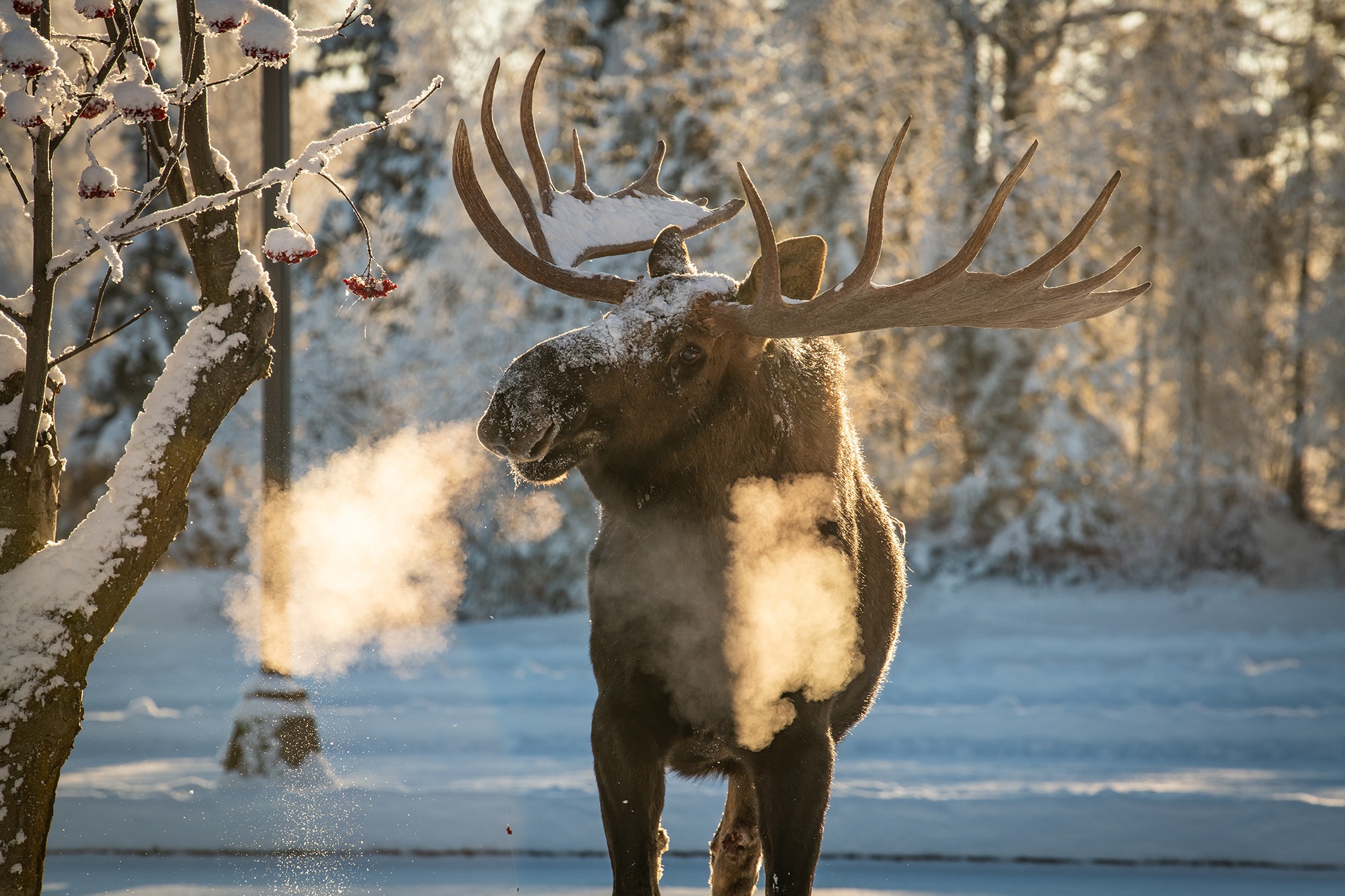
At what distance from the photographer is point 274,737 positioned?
20.5 ft

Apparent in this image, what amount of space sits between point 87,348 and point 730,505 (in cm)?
164

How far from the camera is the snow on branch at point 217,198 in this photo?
2.71 metres

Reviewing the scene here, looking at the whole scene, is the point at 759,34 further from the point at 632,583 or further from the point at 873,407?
the point at 632,583

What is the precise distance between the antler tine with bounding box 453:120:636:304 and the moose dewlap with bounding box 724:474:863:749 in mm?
739

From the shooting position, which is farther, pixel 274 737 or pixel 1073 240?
pixel 274 737

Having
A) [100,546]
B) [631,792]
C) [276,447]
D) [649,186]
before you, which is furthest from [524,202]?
[276,447]

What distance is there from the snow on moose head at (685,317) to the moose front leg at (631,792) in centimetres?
65

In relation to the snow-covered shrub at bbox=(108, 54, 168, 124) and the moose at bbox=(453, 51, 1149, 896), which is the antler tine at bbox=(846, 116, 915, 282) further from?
the snow-covered shrub at bbox=(108, 54, 168, 124)

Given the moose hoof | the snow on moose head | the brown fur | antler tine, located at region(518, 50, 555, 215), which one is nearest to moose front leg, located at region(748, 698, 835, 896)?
the brown fur

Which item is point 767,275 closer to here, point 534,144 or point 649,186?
point 534,144

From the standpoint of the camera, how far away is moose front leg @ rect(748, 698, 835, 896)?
2.81 m

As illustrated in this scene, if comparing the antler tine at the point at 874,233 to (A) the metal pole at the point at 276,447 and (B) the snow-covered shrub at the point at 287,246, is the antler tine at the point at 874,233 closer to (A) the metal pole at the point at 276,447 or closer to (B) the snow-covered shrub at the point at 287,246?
(B) the snow-covered shrub at the point at 287,246

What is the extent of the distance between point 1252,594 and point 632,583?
13.3 meters

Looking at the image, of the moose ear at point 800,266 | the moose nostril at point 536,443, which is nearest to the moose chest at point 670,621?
the moose nostril at point 536,443
